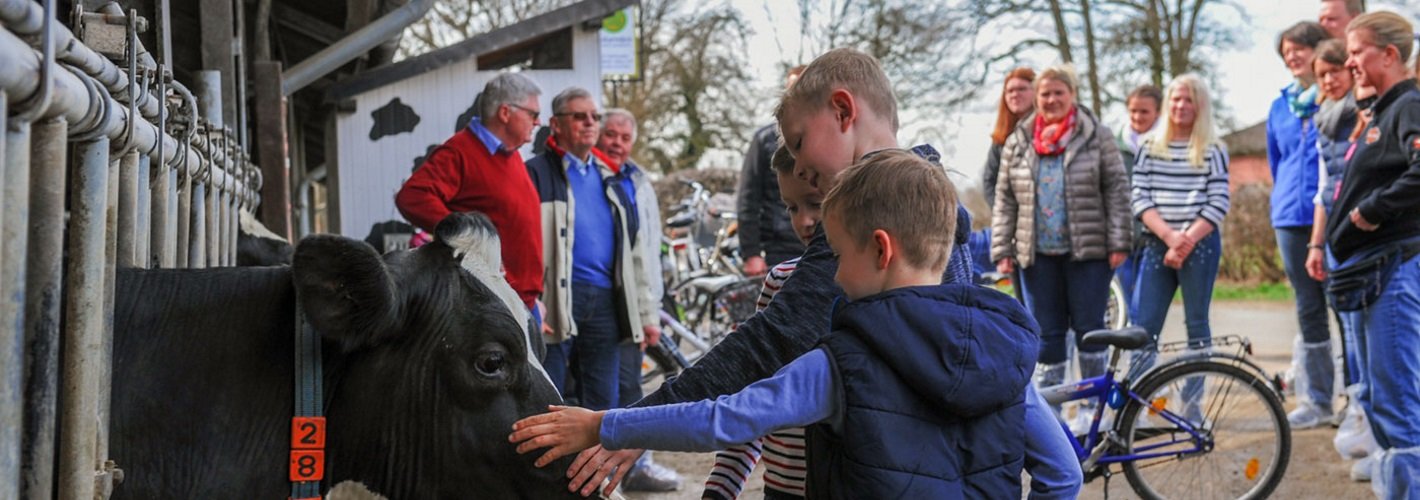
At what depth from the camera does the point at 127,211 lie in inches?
98.1

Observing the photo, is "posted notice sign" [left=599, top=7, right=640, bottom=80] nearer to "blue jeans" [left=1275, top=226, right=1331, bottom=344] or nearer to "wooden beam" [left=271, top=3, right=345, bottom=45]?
"wooden beam" [left=271, top=3, right=345, bottom=45]

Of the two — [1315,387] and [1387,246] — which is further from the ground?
[1387,246]

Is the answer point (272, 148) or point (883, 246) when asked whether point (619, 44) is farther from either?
point (883, 246)

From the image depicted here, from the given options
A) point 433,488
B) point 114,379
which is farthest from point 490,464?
point 114,379

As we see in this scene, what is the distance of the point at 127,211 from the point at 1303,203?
20.4 feet

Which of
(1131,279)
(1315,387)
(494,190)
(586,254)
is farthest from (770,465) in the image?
(1131,279)

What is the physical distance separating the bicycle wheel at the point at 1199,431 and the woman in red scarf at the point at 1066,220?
556mm

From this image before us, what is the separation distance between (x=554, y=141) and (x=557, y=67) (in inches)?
183

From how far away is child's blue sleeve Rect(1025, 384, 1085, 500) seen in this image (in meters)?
2.58

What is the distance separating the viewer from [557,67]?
33.7 ft

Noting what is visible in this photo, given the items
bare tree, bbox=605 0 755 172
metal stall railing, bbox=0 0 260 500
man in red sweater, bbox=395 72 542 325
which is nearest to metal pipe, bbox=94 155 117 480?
metal stall railing, bbox=0 0 260 500

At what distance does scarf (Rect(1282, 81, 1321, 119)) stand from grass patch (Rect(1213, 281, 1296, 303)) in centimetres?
1024

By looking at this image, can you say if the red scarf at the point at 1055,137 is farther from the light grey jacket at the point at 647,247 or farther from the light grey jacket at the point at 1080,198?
the light grey jacket at the point at 647,247

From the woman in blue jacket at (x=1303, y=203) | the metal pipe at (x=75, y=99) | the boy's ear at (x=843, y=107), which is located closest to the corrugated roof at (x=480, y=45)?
the woman in blue jacket at (x=1303, y=203)
